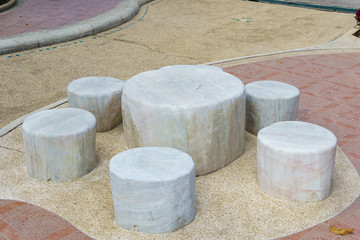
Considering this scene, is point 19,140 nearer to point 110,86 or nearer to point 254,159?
point 110,86

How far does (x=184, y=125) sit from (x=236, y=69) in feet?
12.0

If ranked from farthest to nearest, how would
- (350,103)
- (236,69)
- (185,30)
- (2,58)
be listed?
1. (185,30)
2. (2,58)
3. (236,69)
4. (350,103)

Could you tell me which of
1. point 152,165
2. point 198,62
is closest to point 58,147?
point 152,165

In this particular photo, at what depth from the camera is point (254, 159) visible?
5.30 meters

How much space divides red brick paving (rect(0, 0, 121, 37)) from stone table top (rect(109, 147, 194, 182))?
7231 mm

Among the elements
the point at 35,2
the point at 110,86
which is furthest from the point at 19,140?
the point at 35,2

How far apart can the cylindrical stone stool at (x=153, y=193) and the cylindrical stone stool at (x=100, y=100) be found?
1709 millimetres

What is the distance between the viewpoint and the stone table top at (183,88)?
4.78 m

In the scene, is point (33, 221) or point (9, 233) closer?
point (9, 233)

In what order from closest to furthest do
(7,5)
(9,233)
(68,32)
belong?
1. (9,233)
2. (68,32)
3. (7,5)

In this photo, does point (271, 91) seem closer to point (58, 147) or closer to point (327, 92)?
point (327, 92)

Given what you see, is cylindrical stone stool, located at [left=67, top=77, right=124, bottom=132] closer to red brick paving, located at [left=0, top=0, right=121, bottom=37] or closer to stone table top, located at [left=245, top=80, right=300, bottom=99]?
stone table top, located at [left=245, top=80, right=300, bottom=99]

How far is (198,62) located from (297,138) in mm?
4408

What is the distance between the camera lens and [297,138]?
4.52 m
